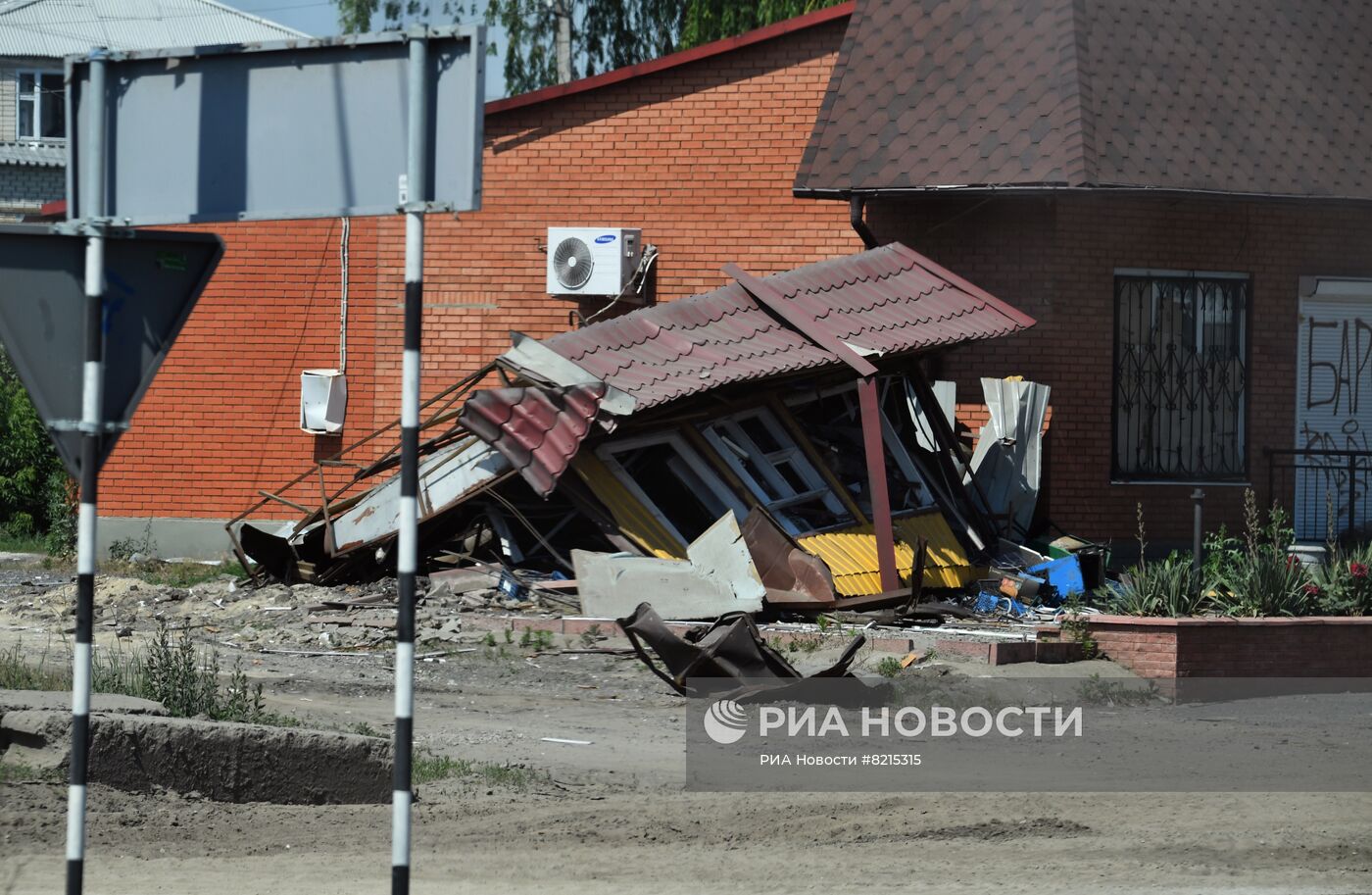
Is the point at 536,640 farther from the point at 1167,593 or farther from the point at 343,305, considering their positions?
the point at 343,305

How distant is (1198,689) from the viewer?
10.9 metres

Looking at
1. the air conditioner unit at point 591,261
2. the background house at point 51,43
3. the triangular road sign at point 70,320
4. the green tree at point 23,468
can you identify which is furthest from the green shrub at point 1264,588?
the background house at point 51,43

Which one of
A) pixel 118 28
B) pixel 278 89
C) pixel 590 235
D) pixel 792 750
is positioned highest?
pixel 118 28

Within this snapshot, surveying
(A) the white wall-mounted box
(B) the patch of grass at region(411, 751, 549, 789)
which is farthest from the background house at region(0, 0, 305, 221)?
(B) the patch of grass at region(411, 751, 549, 789)

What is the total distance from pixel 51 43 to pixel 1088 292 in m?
31.4

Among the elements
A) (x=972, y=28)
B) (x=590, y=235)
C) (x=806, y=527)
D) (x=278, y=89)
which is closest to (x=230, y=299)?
(x=590, y=235)

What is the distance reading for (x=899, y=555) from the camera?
41.3ft

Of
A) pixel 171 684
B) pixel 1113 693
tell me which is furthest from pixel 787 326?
pixel 171 684

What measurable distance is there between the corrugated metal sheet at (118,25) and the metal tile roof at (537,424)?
2876 centimetres

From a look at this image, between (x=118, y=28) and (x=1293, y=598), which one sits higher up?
(x=118, y=28)

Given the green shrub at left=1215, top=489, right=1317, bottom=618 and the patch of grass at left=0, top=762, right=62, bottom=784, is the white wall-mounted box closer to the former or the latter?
the green shrub at left=1215, top=489, right=1317, bottom=618

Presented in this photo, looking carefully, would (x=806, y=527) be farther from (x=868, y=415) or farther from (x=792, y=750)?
(x=792, y=750)

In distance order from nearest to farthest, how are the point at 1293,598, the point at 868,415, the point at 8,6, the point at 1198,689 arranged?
the point at 1198,689, the point at 1293,598, the point at 868,415, the point at 8,6

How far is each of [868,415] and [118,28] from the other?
34.5m
